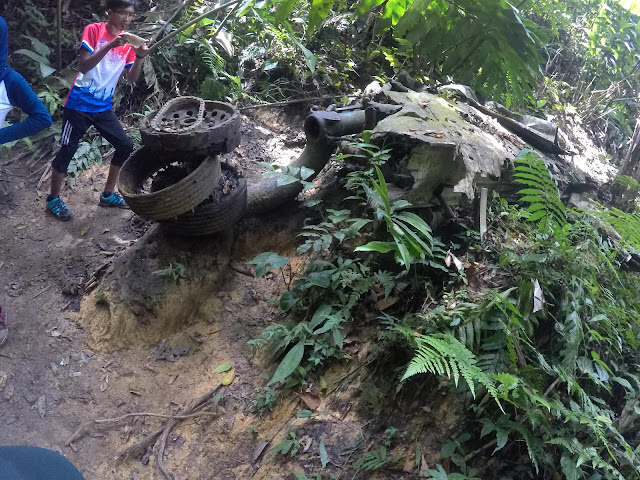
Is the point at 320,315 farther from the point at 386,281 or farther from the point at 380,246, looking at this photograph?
the point at 380,246

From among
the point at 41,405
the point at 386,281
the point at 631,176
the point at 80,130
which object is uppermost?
the point at 631,176

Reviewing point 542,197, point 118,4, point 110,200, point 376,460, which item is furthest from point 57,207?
point 542,197

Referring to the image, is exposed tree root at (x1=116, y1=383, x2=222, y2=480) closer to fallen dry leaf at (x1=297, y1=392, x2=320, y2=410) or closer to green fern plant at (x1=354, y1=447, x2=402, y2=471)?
fallen dry leaf at (x1=297, y1=392, x2=320, y2=410)

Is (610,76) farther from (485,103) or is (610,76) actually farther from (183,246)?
(183,246)

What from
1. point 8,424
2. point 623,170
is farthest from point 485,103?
point 8,424

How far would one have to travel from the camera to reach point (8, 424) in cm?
314

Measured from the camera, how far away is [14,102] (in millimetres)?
3787

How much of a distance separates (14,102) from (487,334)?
4.16 metres

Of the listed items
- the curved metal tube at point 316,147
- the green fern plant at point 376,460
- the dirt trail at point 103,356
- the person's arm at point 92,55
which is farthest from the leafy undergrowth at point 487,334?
the person's arm at point 92,55

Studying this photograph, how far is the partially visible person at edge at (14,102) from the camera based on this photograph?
11.5 ft

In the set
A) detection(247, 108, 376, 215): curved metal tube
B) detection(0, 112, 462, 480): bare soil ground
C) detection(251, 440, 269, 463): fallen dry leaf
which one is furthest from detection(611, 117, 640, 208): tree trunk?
detection(251, 440, 269, 463): fallen dry leaf

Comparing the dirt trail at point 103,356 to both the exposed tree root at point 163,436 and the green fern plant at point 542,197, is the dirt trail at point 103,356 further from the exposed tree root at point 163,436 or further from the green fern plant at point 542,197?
the green fern plant at point 542,197

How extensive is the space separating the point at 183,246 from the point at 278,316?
3.58ft

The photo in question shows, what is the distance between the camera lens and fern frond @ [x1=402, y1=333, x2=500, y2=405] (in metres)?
2.26
